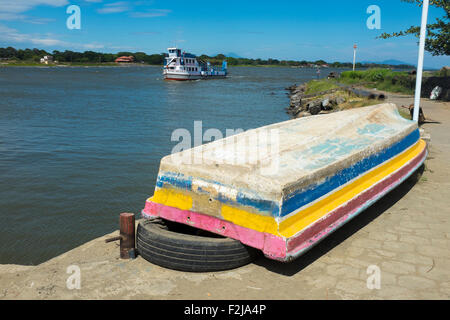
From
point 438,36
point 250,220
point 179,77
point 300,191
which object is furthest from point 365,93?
point 179,77

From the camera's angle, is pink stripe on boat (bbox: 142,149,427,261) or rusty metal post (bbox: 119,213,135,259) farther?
rusty metal post (bbox: 119,213,135,259)

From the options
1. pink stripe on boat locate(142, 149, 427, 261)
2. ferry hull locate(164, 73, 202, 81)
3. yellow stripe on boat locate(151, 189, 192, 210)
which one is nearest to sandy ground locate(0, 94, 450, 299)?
pink stripe on boat locate(142, 149, 427, 261)

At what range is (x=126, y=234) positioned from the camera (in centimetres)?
439

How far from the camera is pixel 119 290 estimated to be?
3.74 metres

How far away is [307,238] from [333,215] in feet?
1.77

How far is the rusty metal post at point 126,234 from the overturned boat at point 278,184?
318 mm

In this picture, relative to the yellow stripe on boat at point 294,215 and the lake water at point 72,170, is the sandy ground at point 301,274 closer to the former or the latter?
the yellow stripe on boat at point 294,215

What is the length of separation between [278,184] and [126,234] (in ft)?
5.77

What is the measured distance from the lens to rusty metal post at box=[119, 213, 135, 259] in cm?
437

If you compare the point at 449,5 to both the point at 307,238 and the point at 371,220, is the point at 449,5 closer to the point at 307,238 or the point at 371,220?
the point at 371,220

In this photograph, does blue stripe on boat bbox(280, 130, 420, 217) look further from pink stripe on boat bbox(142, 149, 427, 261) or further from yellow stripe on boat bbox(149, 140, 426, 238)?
pink stripe on boat bbox(142, 149, 427, 261)

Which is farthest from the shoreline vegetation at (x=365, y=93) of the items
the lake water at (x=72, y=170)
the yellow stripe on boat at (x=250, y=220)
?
the yellow stripe on boat at (x=250, y=220)

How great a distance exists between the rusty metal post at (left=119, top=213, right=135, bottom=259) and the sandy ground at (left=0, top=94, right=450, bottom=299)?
0.13 m
